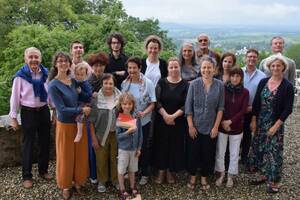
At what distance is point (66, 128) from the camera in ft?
14.5

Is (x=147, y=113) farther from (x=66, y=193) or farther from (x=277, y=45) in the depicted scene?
(x=277, y=45)

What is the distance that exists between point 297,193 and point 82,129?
124 inches

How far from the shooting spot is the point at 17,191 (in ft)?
16.3

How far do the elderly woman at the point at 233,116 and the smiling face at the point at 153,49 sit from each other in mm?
1064

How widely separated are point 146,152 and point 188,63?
1.42 metres

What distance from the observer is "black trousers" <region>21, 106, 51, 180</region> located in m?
4.83

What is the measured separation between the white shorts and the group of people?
0.04 feet

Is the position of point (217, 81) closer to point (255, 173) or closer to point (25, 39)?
point (255, 173)

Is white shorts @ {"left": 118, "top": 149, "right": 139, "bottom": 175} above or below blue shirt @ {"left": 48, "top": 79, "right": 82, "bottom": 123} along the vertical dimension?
below

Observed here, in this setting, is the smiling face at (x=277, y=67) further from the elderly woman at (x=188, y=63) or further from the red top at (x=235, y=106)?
the elderly woman at (x=188, y=63)

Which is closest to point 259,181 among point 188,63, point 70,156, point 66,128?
point 188,63

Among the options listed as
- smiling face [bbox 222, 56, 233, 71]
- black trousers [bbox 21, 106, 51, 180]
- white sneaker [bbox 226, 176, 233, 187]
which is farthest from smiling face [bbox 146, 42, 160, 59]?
white sneaker [bbox 226, 176, 233, 187]

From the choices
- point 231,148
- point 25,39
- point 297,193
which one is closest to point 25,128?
point 231,148

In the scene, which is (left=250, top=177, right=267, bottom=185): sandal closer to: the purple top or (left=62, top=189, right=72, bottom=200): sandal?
(left=62, top=189, right=72, bottom=200): sandal
